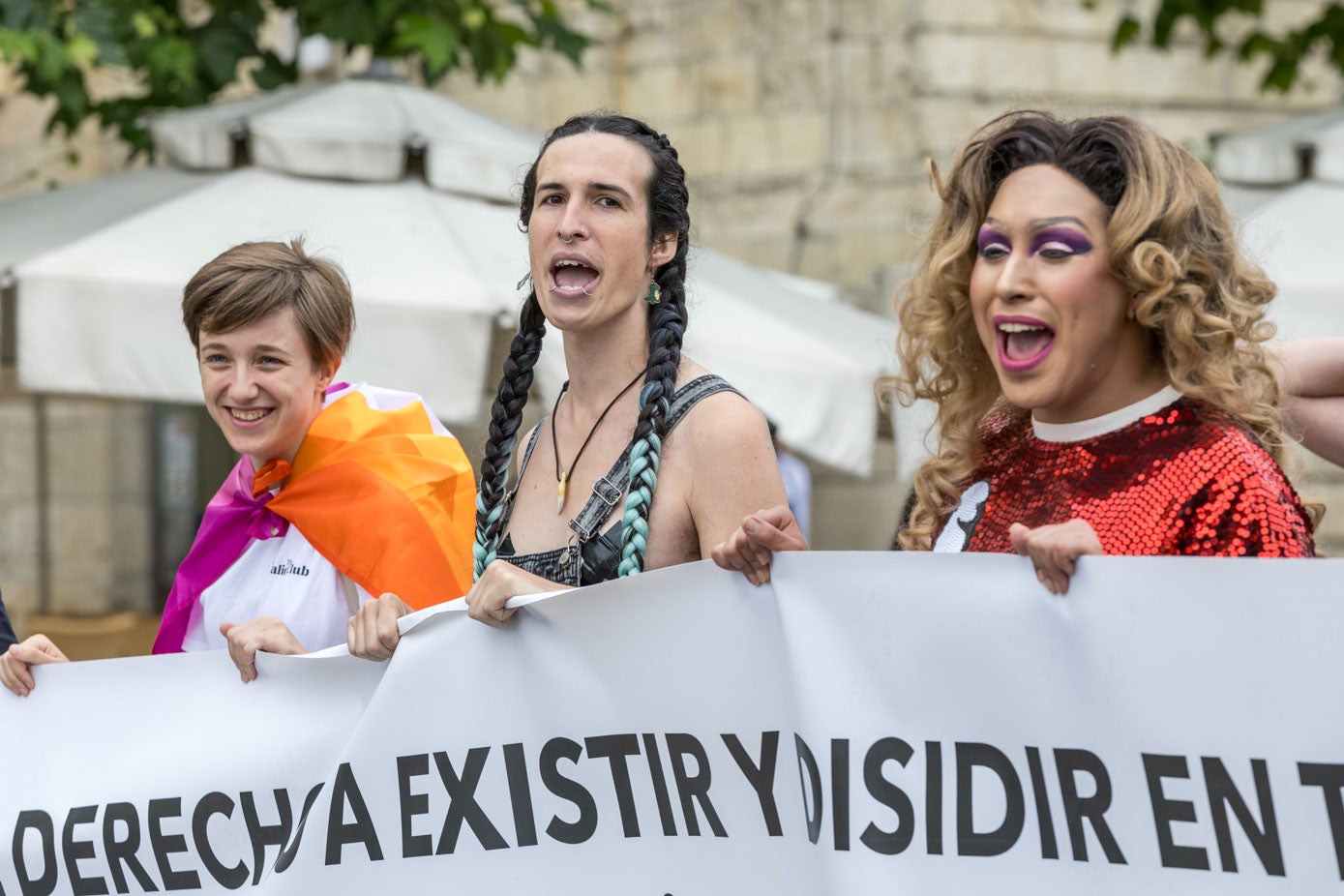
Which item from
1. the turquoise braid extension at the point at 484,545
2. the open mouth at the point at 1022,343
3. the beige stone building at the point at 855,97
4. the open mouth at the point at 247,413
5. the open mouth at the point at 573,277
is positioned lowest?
the turquoise braid extension at the point at 484,545

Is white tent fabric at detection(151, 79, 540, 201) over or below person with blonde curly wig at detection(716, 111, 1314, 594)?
over

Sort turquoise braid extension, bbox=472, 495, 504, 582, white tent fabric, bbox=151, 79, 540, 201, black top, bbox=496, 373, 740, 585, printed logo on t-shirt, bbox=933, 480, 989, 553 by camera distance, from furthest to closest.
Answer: white tent fabric, bbox=151, 79, 540, 201
turquoise braid extension, bbox=472, 495, 504, 582
black top, bbox=496, 373, 740, 585
printed logo on t-shirt, bbox=933, 480, 989, 553

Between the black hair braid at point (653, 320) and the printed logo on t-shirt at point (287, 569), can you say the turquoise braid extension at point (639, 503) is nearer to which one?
the black hair braid at point (653, 320)

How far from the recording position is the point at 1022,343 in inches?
105

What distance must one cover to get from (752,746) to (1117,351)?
0.74 metres

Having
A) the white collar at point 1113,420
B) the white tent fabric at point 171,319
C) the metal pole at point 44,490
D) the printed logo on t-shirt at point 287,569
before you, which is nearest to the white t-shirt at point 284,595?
the printed logo on t-shirt at point 287,569

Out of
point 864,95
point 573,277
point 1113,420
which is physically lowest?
point 1113,420

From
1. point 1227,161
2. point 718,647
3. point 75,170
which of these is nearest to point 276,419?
point 718,647

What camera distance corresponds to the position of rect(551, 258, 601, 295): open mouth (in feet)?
9.93

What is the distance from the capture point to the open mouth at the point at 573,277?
3.03 m

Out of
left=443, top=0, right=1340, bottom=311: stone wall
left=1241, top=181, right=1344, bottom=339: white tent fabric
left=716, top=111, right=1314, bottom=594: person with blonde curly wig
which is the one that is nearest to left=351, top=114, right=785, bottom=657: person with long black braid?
left=716, top=111, right=1314, bottom=594: person with blonde curly wig

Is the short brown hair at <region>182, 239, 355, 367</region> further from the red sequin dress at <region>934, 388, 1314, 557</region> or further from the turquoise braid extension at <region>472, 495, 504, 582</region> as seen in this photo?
the red sequin dress at <region>934, 388, 1314, 557</region>

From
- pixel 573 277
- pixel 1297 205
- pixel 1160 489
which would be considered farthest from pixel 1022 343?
pixel 1297 205

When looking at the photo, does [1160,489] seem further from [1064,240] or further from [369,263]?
[369,263]
